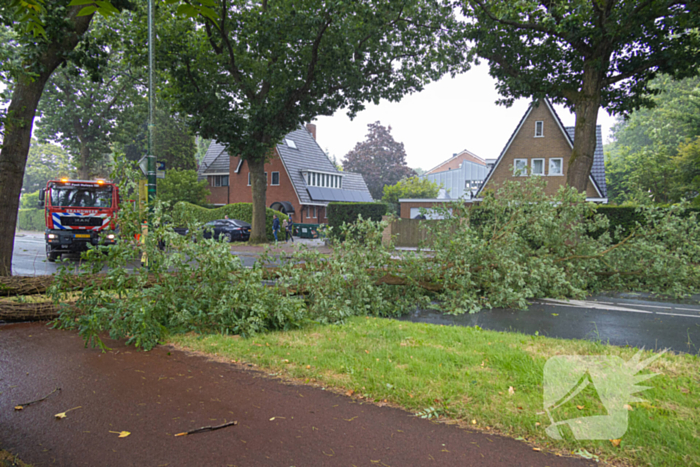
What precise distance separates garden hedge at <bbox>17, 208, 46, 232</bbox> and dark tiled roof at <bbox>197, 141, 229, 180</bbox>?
20345 millimetres

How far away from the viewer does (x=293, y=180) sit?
38344 millimetres

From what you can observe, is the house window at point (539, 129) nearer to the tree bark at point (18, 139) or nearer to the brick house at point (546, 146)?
the brick house at point (546, 146)

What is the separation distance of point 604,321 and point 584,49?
37.1ft

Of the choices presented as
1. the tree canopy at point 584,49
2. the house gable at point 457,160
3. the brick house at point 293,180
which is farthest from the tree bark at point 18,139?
the house gable at point 457,160

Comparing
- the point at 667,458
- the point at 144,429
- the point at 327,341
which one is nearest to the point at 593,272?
the point at 327,341

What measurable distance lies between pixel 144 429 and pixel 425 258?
254 inches

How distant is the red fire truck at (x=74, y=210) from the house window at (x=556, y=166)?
27.2m

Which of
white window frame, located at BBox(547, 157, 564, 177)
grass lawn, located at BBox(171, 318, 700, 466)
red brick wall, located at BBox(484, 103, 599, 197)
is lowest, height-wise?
grass lawn, located at BBox(171, 318, 700, 466)

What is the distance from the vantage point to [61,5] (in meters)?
8.32

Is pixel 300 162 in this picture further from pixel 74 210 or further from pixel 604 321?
pixel 604 321

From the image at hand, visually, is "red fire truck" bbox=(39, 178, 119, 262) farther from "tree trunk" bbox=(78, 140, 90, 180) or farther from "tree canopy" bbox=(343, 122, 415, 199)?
"tree canopy" bbox=(343, 122, 415, 199)

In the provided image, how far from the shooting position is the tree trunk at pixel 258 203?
23609mm

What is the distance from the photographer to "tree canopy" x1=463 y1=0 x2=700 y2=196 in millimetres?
13039

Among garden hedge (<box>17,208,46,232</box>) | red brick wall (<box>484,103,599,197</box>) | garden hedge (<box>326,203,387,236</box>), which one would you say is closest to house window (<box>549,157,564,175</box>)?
red brick wall (<box>484,103,599,197</box>)
